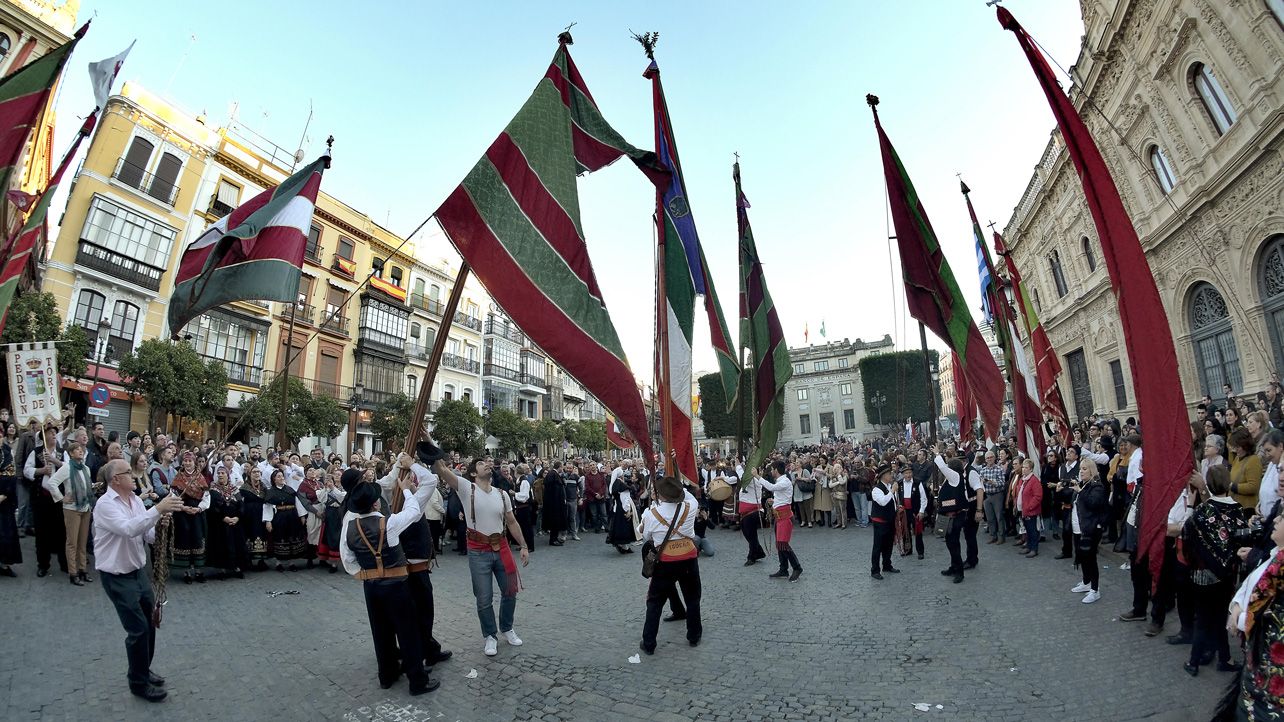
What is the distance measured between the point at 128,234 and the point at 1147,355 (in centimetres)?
3170

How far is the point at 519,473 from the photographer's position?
566 inches

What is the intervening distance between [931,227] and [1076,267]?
2309 cm

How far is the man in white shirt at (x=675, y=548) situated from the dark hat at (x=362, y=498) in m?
2.65

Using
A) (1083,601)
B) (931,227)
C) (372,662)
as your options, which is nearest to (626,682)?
(372,662)

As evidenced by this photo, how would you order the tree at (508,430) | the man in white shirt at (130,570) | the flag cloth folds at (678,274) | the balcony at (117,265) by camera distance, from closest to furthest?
the man in white shirt at (130,570) < the flag cloth folds at (678,274) < the balcony at (117,265) < the tree at (508,430)

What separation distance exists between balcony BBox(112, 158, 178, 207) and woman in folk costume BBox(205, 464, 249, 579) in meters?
22.2

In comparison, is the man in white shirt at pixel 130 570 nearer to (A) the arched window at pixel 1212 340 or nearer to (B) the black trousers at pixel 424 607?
(B) the black trousers at pixel 424 607

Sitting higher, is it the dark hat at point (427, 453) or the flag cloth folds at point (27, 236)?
the flag cloth folds at point (27, 236)

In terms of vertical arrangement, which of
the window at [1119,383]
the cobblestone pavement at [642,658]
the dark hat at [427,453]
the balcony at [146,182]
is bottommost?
the cobblestone pavement at [642,658]

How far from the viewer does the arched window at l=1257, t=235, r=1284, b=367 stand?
14008mm

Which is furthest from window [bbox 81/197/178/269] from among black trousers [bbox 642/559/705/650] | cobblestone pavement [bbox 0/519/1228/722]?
black trousers [bbox 642/559/705/650]

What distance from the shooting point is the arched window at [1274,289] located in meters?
14.0

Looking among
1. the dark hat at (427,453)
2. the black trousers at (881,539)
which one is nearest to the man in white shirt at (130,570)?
the dark hat at (427,453)

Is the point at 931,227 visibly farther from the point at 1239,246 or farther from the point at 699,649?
the point at 1239,246
